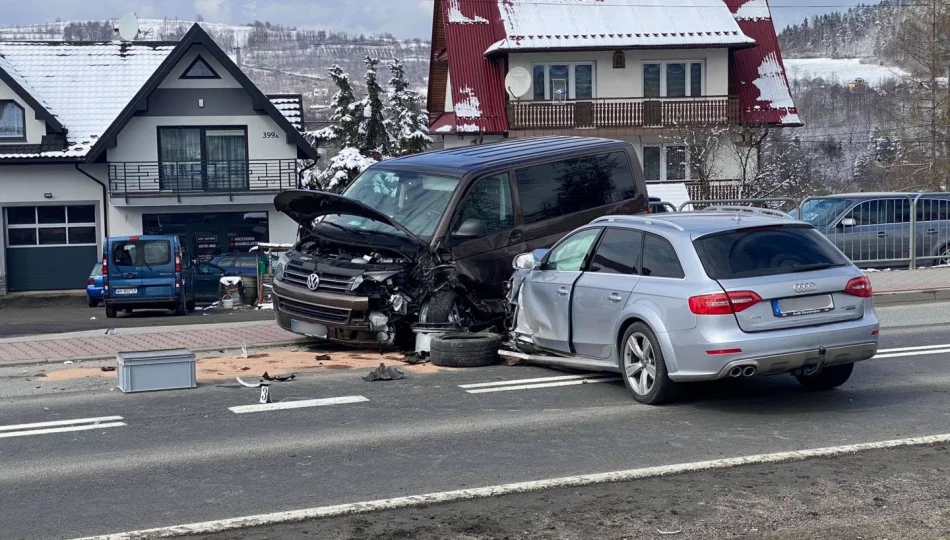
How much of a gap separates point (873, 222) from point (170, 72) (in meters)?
26.1

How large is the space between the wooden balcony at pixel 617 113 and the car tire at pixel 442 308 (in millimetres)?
29899

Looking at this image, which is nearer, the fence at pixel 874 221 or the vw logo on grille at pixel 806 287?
the vw logo on grille at pixel 806 287

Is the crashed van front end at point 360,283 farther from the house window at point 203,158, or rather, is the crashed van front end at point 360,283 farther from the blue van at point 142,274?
the house window at point 203,158

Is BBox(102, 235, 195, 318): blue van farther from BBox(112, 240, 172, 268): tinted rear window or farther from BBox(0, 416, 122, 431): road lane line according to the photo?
BBox(0, 416, 122, 431): road lane line

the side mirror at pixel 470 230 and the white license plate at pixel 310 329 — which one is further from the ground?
the side mirror at pixel 470 230

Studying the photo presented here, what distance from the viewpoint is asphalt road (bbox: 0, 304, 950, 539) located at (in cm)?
661

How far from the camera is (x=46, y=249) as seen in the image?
38.2m

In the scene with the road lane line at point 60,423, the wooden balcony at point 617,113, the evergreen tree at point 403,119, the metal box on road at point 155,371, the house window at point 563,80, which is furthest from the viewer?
the evergreen tree at point 403,119

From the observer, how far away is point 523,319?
11.3 meters

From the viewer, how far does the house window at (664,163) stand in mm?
42250

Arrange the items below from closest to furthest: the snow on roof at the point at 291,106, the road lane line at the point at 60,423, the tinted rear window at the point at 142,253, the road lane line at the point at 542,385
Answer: the road lane line at the point at 60,423 < the road lane line at the point at 542,385 < the tinted rear window at the point at 142,253 < the snow on roof at the point at 291,106

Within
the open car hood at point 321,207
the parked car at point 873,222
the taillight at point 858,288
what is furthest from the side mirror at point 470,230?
the parked car at point 873,222

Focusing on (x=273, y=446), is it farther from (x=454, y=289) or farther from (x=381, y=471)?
(x=454, y=289)

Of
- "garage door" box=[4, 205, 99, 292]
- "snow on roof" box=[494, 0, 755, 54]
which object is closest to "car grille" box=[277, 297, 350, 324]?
"garage door" box=[4, 205, 99, 292]
